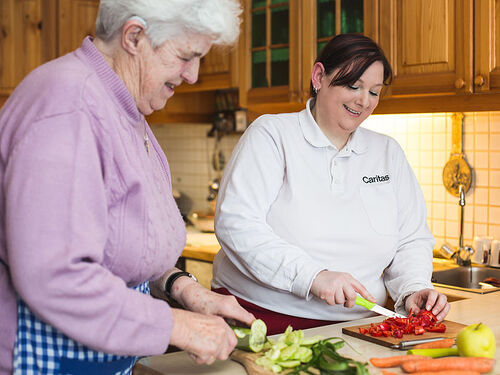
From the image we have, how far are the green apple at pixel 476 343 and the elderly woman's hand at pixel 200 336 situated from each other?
1.66 feet

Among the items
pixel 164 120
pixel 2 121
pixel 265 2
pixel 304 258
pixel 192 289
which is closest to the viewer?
pixel 2 121

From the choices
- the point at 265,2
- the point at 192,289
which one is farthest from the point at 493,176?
the point at 192,289

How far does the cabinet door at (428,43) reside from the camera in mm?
2348

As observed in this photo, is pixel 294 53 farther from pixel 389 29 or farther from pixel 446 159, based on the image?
pixel 446 159

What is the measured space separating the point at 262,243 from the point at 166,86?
25.6 inches

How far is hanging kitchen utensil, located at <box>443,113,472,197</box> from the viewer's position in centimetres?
278

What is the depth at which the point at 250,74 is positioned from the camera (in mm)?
3246

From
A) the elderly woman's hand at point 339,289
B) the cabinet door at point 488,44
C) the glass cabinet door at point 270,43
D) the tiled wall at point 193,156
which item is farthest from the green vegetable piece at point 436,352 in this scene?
the tiled wall at point 193,156

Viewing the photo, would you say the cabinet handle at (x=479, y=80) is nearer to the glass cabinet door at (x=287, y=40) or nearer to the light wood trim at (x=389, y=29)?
the light wood trim at (x=389, y=29)

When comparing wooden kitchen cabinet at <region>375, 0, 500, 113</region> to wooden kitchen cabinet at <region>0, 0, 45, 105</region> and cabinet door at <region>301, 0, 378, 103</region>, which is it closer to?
cabinet door at <region>301, 0, 378, 103</region>

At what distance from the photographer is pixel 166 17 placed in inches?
44.5

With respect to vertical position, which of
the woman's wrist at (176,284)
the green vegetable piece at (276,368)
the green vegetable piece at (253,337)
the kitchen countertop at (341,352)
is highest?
the woman's wrist at (176,284)

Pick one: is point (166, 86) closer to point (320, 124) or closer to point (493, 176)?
point (320, 124)

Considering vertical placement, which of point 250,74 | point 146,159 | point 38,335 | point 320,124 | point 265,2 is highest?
point 265,2
